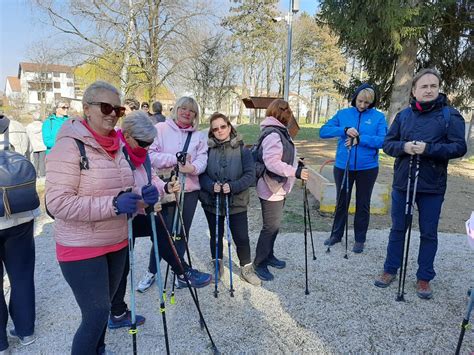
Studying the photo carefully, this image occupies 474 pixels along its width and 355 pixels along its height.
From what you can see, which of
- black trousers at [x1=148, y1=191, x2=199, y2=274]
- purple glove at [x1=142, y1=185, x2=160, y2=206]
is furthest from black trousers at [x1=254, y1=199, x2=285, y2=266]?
purple glove at [x1=142, y1=185, x2=160, y2=206]

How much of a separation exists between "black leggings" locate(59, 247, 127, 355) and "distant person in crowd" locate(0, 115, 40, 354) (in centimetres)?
80

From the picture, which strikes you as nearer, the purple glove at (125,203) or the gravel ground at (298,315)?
the purple glove at (125,203)

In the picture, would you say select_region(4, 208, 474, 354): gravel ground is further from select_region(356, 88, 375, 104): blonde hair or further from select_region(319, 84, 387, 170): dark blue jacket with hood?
select_region(356, 88, 375, 104): blonde hair

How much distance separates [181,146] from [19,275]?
1.68m

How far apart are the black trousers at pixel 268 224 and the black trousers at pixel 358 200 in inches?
46.1

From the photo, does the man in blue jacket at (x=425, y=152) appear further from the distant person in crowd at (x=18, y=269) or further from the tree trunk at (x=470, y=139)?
the tree trunk at (x=470, y=139)

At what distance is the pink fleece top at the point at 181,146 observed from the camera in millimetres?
3273

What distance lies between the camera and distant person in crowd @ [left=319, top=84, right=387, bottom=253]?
4.21 m

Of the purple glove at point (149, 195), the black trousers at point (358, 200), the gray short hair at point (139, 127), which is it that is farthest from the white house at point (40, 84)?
the purple glove at point (149, 195)

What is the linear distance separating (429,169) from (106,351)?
10.6 ft

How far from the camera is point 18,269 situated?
263 centimetres

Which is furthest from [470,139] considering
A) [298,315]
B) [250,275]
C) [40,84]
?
[40,84]

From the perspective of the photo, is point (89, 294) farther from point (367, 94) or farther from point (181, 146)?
point (367, 94)

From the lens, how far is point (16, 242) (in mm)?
2561
